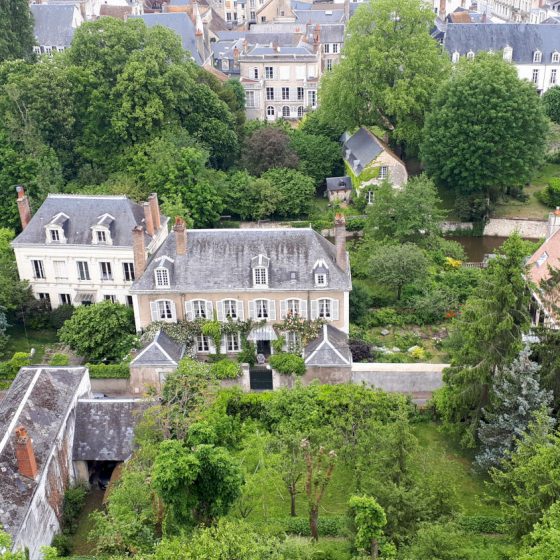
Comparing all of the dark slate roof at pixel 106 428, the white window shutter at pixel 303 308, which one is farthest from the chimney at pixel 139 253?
the white window shutter at pixel 303 308

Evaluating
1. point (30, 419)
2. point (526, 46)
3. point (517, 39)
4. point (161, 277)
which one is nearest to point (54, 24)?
point (517, 39)

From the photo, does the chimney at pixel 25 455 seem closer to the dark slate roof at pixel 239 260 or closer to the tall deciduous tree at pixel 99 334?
the tall deciduous tree at pixel 99 334

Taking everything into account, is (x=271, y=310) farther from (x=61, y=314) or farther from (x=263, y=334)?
(x=61, y=314)

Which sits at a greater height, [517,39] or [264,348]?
[517,39]

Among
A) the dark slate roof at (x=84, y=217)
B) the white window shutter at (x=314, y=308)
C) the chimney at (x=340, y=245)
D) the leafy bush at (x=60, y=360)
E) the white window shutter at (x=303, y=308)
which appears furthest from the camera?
the dark slate roof at (x=84, y=217)

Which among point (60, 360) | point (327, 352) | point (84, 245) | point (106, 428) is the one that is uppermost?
point (84, 245)

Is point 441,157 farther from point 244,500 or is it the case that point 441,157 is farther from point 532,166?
point 244,500

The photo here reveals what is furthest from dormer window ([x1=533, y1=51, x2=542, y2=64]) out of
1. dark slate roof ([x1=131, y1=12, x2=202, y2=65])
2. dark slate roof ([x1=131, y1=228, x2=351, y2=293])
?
dark slate roof ([x1=131, y1=228, x2=351, y2=293])
